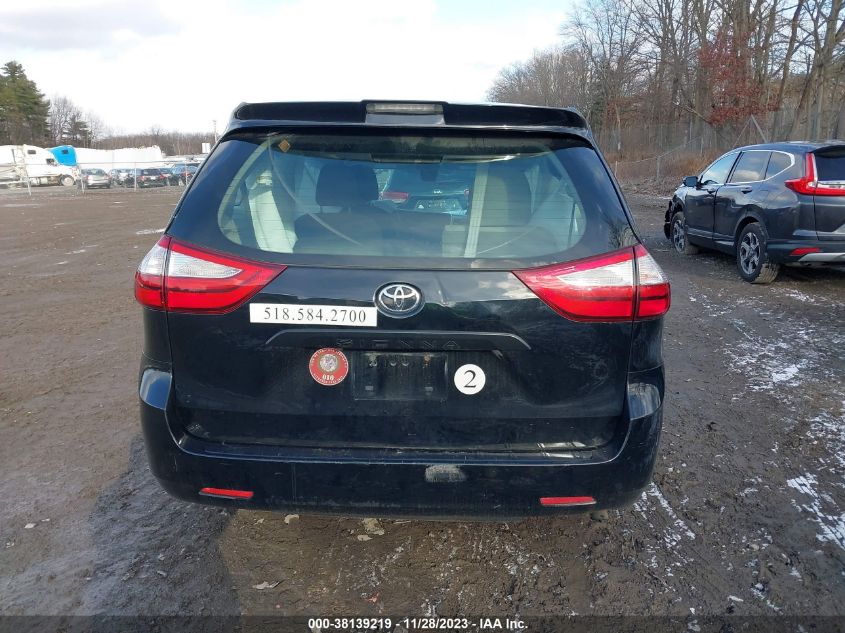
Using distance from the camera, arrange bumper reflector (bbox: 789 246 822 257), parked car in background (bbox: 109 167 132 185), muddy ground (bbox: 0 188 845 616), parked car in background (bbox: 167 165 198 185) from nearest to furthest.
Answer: muddy ground (bbox: 0 188 845 616)
bumper reflector (bbox: 789 246 822 257)
parked car in background (bbox: 109 167 132 185)
parked car in background (bbox: 167 165 198 185)

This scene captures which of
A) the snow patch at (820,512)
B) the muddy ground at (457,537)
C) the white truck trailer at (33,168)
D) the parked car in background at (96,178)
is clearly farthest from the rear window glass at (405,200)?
the white truck trailer at (33,168)

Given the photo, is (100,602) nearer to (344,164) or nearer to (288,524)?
(288,524)

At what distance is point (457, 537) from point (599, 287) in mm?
1403

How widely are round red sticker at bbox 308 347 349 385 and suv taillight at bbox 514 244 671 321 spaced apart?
0.67m

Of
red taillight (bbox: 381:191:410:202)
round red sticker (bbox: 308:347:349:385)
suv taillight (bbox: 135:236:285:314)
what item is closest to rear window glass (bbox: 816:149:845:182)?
red taillight (bbox: 381:191:410:202)

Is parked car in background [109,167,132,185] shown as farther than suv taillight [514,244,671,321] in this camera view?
Yes

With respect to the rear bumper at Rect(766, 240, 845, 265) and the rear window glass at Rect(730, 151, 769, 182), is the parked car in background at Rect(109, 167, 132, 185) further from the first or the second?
the rear bumper at Rect(766, 240, 845, 265)

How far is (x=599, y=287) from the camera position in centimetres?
219

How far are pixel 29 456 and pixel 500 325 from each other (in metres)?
3.11

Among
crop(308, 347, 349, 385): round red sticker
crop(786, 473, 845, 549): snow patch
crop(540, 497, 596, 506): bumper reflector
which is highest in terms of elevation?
crop(308, 347, 349, 385): round red sticker

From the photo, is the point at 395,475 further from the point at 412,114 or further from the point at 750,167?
the point at 750,167

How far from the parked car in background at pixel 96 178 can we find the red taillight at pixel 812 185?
1679 inches

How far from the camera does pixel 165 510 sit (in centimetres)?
315

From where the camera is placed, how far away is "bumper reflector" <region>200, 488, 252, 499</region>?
2262 millimetres
